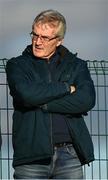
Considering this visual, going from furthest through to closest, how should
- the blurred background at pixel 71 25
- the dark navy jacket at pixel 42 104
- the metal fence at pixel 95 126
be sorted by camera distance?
1. the blurred background at pixel 71 25
2. the metal fence at pixel 95 126
3. the dark navy jacket at pixel 42 104

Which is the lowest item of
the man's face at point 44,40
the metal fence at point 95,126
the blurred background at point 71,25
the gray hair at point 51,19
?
the metal fence at point 95,126

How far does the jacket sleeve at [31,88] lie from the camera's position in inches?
118

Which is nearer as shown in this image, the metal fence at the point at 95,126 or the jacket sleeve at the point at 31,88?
the jacket sleeve at the point at 31,88

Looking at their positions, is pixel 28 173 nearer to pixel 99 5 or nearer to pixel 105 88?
pixel 105 88

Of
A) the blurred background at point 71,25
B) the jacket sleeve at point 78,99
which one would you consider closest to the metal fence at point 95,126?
the blurred background at point 71,25

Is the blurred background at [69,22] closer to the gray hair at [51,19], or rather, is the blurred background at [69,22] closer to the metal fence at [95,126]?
the metal fence at [95,126]

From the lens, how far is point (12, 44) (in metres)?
6.25

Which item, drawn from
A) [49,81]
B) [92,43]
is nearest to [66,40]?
[92,43]

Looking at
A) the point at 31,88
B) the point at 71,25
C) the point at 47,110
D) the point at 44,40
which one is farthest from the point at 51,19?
the point at 71,25

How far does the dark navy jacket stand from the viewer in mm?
2955

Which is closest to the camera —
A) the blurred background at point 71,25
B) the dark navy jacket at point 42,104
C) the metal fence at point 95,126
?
the dark navy jacket at point 42,104

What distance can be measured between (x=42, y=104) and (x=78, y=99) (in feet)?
0.68

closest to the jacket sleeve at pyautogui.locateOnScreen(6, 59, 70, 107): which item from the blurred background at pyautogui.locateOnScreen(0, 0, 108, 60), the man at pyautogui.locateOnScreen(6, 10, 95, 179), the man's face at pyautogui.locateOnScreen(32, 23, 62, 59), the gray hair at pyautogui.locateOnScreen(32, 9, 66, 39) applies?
the man at pyautogui.locateOnScreen(6, 10, 95, 179)

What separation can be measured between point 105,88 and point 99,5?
6.05ft
